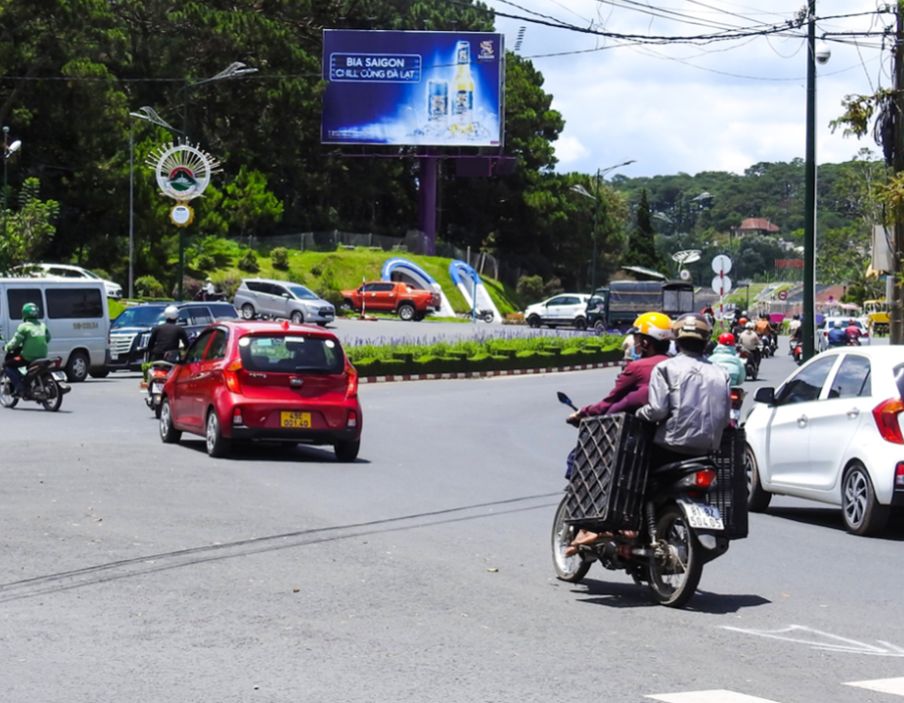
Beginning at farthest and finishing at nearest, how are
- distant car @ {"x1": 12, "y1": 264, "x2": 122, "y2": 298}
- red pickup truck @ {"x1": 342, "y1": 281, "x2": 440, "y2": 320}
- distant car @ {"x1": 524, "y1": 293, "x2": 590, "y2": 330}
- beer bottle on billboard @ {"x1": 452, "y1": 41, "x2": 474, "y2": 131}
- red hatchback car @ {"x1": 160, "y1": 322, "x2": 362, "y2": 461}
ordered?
beer bottle on billboard @ {"x1": 452, "y1": 41, "x2": 474, "y2": 131}
distant car @ {"x1": 524, "y1": 293, "x2": 590, "y2": 330}
red pickup truck @ {"x1": 342, "y1": 281, "x2": 440, "y2": 320}
distant car @ {"x1": 12, "y1": 264, "x2": 122, "y2": 298}
red hatchback car @ {"x1": 160, "y1": 322, "x2": 362, "y2": 461}

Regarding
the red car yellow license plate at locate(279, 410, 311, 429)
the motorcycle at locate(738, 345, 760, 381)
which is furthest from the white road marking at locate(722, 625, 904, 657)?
the motorcycle at locate(738, 345, 760, 381)

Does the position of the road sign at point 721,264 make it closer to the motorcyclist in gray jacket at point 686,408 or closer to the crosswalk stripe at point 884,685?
the motorcyclist in gray jacket at point 686,408

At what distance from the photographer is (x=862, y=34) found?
2609 cm

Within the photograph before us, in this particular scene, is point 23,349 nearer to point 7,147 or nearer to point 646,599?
point 646,599

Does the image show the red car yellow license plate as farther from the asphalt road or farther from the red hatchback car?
the asphalt road

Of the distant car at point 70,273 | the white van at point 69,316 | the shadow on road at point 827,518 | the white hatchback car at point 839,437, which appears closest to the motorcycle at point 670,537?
the white hatchback car at point 839,437

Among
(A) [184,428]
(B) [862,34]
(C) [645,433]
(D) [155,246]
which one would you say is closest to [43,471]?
(A) [184,428]

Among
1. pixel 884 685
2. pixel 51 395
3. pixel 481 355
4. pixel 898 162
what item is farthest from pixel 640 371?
pixel 481 355

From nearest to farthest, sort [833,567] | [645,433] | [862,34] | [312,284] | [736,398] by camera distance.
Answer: [645,433] < [833,567] < [736,398] < [862,34] < [312,284]

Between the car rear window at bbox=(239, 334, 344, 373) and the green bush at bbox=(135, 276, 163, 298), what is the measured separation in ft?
154

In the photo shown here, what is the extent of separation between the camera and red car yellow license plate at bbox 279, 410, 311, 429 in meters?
18.0

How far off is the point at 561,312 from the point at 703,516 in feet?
205

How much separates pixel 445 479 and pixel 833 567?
20.4ft

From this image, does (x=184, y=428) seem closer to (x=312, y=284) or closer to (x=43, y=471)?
(x=43, y=471)
